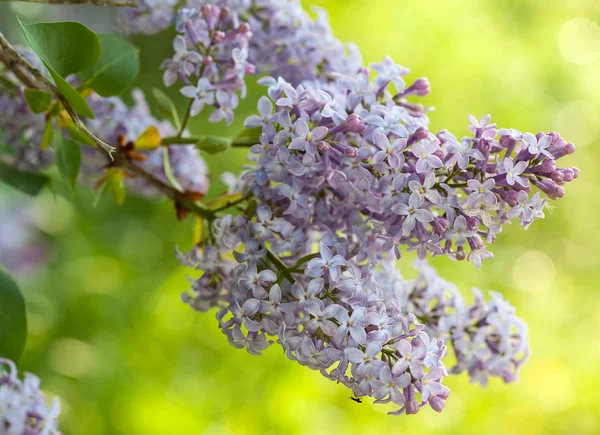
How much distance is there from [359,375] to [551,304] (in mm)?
920

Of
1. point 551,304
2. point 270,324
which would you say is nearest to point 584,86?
point 551,304

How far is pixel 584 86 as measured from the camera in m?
1.22

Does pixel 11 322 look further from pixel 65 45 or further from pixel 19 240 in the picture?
pixel 19 240

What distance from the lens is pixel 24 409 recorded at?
22 centimetres

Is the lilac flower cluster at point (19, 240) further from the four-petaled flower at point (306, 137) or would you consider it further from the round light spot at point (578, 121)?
the round light spot at point (578, 121)

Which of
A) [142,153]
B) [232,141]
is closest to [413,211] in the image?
[232,141]

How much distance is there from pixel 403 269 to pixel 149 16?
77 cm

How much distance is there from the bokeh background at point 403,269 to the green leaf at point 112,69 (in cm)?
22

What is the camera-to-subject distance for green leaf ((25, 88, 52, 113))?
31cm

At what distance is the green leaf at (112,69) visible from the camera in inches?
13.7

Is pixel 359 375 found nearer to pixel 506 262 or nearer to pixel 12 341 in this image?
pixel 12 341

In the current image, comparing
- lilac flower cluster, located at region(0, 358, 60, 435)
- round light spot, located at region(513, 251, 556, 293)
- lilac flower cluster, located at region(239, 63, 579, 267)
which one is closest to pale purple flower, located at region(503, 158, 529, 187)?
lilac flower cluster, located at region(239, 63, 579, 267)

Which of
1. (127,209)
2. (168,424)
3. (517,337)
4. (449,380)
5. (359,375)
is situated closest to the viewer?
(359,375)

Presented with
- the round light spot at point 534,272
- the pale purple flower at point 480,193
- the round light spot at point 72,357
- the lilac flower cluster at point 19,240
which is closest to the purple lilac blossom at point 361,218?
the pale purple flower at point 480,193
